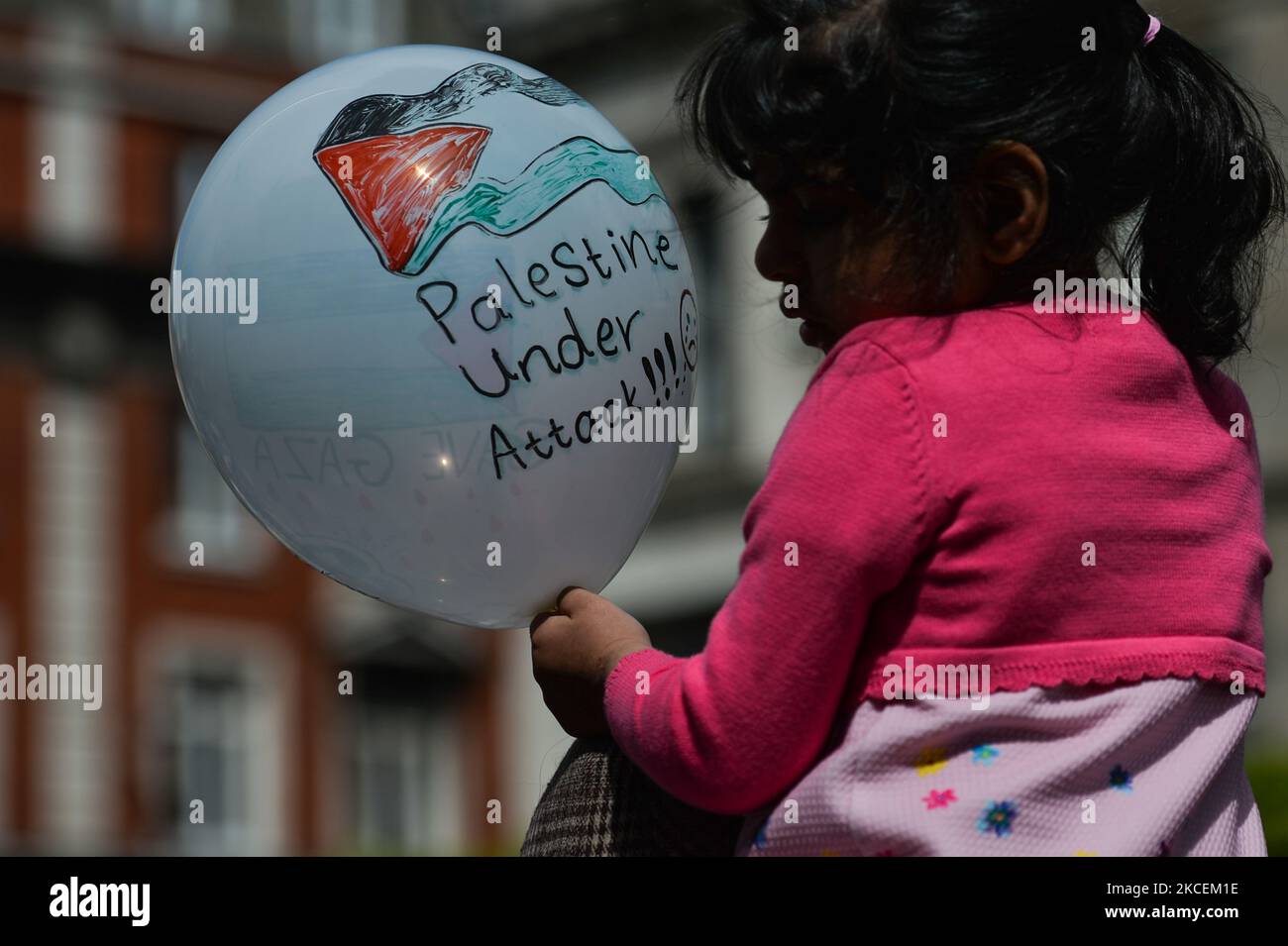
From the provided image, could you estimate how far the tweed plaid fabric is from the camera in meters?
1.93

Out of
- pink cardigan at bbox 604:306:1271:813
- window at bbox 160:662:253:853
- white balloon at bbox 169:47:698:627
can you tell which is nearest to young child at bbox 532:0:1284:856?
pink cardigan at bbox 604:306:1271:813

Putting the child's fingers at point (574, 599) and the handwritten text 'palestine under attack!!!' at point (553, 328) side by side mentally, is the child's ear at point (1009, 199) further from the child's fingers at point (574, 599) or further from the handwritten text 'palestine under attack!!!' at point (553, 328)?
the child's fingers at point (574, 599)

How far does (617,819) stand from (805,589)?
0.32 m

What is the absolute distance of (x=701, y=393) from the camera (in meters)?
15.3

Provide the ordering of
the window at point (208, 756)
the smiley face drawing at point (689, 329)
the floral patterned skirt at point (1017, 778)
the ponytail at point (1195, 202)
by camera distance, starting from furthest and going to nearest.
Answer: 1. the window at point (208, 756)
2. the smiley face drawing at point (689, 329)
3. the ponytail at point (1195, 202)
4. the floral patterned skirt at point (1017, 778)

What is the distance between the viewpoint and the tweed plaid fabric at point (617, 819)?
193 centimetres

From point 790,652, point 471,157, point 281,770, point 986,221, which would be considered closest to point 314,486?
point 471,157

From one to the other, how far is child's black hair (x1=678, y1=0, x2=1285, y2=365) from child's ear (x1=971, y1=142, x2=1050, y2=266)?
0.05 feet

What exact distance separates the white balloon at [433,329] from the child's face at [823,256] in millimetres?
165

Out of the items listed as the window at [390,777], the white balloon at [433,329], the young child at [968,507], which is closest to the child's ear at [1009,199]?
the young child at [968,507]

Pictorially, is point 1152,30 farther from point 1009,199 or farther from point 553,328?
point 553,328

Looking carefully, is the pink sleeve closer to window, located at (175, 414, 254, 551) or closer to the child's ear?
the child's ear
